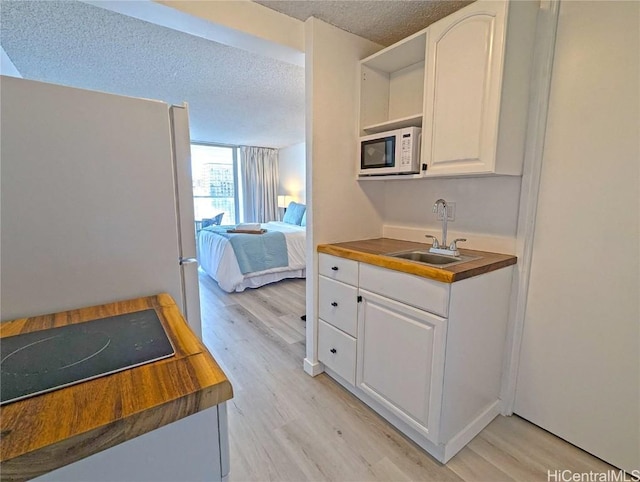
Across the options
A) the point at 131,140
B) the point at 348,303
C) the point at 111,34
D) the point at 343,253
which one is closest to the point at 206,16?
the point at 131,140

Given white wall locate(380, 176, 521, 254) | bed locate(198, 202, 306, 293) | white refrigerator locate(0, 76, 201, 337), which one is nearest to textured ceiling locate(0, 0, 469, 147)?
white wall locate(380, 176, 521, 254)

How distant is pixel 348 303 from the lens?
177 centimetres

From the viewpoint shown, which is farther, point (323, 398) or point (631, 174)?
point (323, 398)

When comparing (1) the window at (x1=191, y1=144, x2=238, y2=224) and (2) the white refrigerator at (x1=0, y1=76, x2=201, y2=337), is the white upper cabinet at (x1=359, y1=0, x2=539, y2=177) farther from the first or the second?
(1) the window at (x1=191, y1=144, x2=238, y2=224)

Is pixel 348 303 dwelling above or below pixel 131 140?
below

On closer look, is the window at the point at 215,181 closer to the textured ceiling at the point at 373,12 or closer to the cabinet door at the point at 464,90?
the textured ceiling at the point at 373,12

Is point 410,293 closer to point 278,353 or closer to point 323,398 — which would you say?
point 323,398

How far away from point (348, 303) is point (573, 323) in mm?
1089

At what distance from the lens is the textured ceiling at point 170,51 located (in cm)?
167

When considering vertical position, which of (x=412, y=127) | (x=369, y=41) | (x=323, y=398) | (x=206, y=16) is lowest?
(x=323, y=398)

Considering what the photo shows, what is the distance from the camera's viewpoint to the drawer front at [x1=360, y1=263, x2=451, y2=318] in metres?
1.29

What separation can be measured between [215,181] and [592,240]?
248 inches

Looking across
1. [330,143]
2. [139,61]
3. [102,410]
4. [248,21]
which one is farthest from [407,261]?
[139,61]

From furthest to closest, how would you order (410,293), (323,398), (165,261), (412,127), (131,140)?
(323,398) < (412,127) < (410,293) < (165,261) < (131,140)
